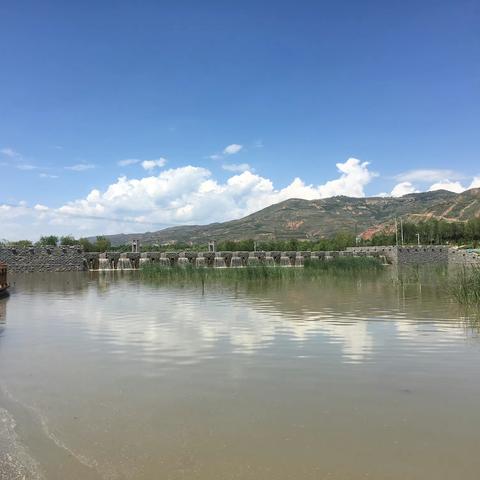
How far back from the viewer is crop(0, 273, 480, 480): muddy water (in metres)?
4.78

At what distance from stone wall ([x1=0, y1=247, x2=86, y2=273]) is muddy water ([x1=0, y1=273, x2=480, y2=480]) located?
118ft

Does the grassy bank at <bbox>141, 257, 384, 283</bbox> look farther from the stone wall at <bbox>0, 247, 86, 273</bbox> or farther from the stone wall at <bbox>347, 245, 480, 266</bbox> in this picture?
the stone wall at <bbox>347, 245, 480, 266</bbox>

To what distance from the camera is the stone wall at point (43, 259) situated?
46.7m

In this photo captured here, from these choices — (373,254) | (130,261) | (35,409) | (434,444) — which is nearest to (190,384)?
(35,409)

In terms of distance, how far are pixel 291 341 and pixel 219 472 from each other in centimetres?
624

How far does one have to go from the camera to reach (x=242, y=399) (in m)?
6.70

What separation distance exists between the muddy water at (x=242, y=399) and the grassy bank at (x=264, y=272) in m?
19.5

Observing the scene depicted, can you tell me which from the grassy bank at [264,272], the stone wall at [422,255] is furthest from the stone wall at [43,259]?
the stone wall at [422,255]

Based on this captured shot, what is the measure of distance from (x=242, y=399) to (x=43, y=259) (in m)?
46.1

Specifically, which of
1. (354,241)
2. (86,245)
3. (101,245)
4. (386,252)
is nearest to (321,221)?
(354,241)

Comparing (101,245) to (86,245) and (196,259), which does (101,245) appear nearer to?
(86,245)

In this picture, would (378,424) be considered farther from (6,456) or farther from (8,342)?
(8,342)

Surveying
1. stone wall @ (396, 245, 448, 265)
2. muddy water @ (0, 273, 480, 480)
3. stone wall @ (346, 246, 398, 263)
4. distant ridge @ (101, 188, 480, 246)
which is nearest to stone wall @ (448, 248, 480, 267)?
stone wall @ (396, 245, 448, 265)

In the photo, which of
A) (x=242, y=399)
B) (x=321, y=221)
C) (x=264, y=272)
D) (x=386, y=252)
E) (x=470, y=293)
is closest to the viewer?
(x=242, y=399)
